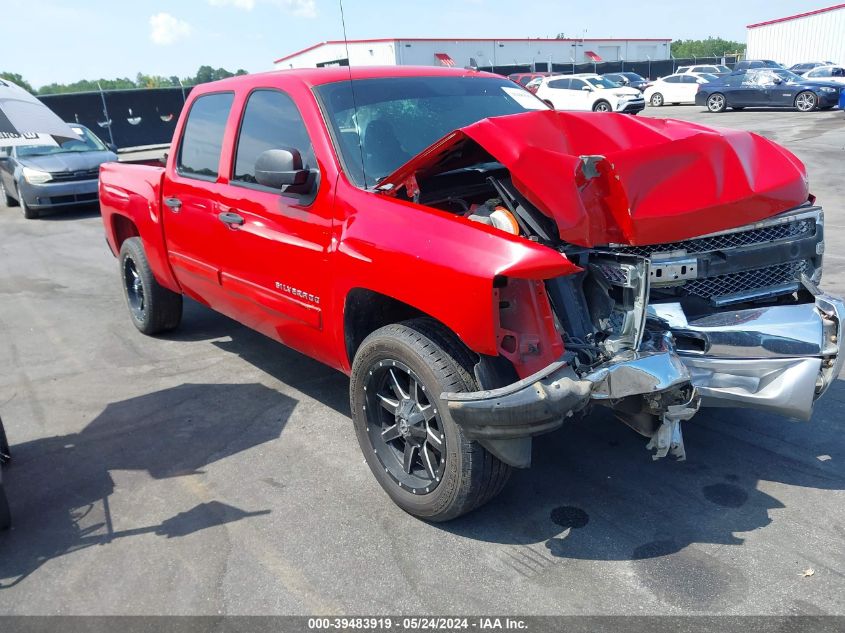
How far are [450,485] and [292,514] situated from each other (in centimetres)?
86

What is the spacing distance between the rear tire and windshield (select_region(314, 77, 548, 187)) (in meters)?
2.70

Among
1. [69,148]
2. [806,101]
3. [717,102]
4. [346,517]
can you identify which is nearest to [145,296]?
[346,517]

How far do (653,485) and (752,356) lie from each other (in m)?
0.89

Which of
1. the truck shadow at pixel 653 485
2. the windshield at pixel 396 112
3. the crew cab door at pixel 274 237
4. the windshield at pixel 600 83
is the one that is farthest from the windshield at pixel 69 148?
the windshield at pixel 600 83

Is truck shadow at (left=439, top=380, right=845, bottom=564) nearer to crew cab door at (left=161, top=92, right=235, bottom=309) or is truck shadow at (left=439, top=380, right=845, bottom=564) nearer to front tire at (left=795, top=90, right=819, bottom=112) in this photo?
crew cab door at (left=161, top=92, right=235, bottom=309)

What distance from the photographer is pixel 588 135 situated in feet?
10.9

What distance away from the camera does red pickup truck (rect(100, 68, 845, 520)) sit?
2.82 metres

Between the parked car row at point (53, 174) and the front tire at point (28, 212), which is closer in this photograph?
the parked car row at point (53, 174)

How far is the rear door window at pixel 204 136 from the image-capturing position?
4652 millimetres

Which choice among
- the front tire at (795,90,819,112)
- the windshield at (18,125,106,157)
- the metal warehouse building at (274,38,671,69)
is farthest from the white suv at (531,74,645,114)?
the windshield at (18,125,106,157)

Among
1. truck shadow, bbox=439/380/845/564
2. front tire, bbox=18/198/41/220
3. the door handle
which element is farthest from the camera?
front tire, bbox=18/198/41/220

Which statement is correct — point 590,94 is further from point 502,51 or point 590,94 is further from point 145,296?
point 502,51

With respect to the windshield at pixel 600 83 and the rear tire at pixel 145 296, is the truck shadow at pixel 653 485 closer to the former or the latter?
the rear tire at pixel 145 296

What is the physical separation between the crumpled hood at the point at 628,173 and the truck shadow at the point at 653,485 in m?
1.25
